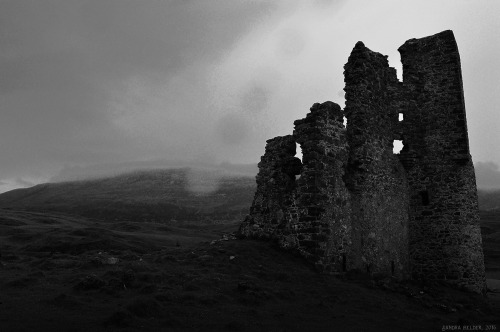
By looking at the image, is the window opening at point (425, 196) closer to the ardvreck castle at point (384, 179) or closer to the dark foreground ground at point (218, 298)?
the ardvreck castle at point (384, 179)

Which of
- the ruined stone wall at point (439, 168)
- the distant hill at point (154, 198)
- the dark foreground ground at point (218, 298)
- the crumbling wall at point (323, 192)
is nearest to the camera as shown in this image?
the dark foreground ground at point (218, 298)

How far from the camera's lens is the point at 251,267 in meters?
14.8

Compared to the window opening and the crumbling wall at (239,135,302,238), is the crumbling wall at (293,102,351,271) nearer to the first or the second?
the crumbling wall at (239,135,302,238)

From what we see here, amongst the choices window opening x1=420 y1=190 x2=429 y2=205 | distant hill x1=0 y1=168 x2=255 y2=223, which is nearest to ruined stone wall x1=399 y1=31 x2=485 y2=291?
window opening x1=420 y1=190 x2=429 y2=205

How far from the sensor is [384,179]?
2020cm

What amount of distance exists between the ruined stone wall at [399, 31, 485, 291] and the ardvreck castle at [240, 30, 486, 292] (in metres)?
0.05

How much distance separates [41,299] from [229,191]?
155037 mm

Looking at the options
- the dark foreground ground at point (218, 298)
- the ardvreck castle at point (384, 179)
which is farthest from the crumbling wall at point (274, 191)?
the dark foreground ground at point (218, 298)

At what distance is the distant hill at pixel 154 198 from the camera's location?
131125mm

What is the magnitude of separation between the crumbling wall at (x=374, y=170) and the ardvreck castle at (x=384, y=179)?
50mm

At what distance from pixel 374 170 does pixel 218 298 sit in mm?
10759

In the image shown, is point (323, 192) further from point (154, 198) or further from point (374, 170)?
point (154, 198)

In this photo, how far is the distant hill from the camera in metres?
131

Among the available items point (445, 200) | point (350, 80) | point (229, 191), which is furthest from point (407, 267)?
point (229, 191)
